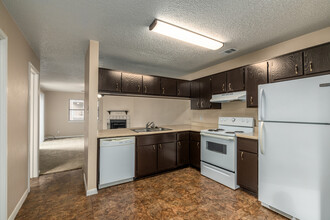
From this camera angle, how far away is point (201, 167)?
3207 mm

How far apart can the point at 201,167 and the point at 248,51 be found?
253 cm

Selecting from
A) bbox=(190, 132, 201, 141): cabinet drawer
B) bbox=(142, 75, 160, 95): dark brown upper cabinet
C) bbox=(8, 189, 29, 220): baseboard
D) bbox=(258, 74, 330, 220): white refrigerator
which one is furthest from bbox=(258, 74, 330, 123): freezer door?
bbox=(8, 189, 29, 220): baseboard

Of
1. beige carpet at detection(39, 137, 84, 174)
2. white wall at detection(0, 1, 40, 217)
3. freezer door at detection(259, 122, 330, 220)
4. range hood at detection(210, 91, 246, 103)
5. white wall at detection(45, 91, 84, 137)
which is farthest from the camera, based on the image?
white wall at detection(45, 91, 84, 137)

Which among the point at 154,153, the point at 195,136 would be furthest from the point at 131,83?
the point at 195,136

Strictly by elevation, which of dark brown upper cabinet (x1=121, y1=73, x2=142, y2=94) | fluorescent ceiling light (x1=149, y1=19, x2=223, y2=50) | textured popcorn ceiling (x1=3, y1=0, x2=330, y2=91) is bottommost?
dark brown upper cabinet (x1=121, y1=73, x2=142, y2=94)

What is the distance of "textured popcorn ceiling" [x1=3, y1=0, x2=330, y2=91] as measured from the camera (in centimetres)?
168

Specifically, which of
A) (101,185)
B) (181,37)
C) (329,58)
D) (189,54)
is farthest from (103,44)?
(329,58)

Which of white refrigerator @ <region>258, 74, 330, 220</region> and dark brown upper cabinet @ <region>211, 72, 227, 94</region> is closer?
white refrigerator @ <region>258, 74, 330, 220</region>

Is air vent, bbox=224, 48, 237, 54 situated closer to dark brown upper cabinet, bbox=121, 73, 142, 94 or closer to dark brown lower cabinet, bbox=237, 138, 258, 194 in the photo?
dark brown lower cabinet, bbox=237, 138, 258, 194

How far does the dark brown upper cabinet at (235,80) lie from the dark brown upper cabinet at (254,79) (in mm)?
112

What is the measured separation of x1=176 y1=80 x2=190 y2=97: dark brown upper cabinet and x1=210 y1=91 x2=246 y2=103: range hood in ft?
2.69

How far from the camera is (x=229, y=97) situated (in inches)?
121

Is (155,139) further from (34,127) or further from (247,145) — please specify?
(34,127)

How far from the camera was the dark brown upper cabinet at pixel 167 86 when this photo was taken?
3686 mm
